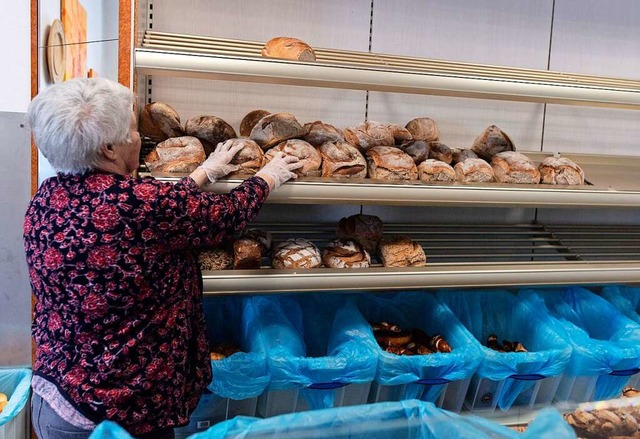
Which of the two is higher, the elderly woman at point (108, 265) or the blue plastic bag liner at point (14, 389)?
the elderly woman at point (108, 265)

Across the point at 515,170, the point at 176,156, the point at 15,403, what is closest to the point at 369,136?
the point at 515,170

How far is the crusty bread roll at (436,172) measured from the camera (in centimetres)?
186

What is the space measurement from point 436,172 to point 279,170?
1.87 ft

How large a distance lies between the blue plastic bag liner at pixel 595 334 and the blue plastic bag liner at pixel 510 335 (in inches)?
2.1

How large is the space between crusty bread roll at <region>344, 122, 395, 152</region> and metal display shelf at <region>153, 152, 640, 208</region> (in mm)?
259

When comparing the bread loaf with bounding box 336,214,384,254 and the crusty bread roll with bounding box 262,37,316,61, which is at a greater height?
the crusty bread roll with bounding box 262,37,316,61

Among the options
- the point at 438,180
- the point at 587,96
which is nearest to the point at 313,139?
the point at 438,180

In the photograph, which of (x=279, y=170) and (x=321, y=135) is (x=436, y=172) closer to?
(x=321, y=135)

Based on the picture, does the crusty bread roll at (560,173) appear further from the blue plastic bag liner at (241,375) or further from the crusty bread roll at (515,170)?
the blue plastic bag liner at (241,375)

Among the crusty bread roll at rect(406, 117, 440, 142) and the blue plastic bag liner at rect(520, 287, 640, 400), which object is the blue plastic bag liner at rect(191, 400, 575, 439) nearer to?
the blue plastic bag liner at rect(520, 287, 640, 400)

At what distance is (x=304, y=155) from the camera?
1.74 metres

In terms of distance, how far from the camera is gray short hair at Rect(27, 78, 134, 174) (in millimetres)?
1219

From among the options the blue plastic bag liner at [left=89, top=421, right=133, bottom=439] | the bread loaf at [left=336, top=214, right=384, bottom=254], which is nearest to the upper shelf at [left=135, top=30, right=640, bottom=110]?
the bread loaf at [left=336, top=214, right=384, bottom=254]

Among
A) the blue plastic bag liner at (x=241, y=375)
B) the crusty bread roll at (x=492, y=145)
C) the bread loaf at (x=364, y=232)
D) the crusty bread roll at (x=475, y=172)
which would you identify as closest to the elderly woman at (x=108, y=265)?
the blue plastic bag liner at (x=241, y=375)
